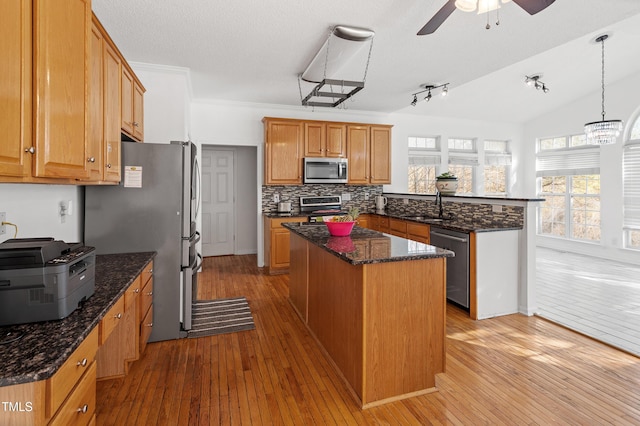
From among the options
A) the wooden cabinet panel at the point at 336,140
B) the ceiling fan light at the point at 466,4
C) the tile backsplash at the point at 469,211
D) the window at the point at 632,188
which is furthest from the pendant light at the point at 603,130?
the ceiling fan light at the point at 466,4

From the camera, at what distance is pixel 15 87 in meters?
1.22

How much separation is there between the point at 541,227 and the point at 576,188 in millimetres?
1188

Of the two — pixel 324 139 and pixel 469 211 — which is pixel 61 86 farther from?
pixel 324 139

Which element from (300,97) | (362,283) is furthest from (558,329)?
(300,97)

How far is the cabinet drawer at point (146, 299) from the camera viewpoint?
2.53 m

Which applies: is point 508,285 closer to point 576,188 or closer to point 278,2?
point 278,2

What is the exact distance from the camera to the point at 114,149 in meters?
2.43

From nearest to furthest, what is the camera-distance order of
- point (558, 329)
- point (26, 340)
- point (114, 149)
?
1. point (26, 340)
2. point (114, 149)
3. point (558, 329)

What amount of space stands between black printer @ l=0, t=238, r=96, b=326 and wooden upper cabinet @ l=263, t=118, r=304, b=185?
4.17m

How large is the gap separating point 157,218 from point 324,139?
138 inches

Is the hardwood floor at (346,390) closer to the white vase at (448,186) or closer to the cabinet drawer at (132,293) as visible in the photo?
the cabinet drawer at (132,293)

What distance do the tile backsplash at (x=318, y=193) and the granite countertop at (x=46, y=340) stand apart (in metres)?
4.06

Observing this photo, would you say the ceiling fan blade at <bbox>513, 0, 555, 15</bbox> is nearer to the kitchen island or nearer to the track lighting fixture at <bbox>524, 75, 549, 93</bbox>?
the kitchen island

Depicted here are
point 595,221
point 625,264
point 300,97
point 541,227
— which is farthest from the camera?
point 541,227
